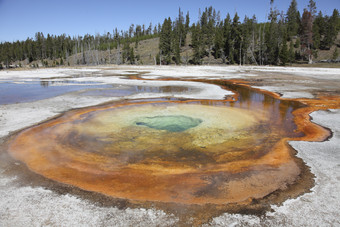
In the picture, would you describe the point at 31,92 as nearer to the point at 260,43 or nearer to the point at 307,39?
the point at 260,43

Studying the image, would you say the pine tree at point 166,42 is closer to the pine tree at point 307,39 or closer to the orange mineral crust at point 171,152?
the pine tree at point 307,39

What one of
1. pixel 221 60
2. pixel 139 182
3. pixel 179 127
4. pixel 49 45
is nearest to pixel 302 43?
pixel 221 60

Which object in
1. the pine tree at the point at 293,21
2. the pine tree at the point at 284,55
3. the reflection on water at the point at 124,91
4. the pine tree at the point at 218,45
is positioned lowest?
the reflection on water at the point at 124,91

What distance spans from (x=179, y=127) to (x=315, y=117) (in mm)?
5390

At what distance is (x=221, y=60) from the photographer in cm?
5969

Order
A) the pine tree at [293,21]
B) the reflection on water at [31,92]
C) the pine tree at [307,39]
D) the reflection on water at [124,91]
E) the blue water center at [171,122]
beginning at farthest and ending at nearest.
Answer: the pine tree at [293,21] → the pine tree at [307,39] → the reflection on water at [124,91] → the reflection on water at [31,92] → the blue water center at [171,122]

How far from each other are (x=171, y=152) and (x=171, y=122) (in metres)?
2.67

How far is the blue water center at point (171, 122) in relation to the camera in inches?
308

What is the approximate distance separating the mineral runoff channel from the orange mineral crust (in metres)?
0.02

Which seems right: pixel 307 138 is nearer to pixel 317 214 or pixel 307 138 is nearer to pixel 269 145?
pixel 269 145

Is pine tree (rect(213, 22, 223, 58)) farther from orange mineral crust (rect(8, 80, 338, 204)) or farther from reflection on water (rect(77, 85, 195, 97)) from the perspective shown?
orange mineral crust (rect(8, 80, 338, 204))

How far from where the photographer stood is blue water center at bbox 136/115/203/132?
7832mm

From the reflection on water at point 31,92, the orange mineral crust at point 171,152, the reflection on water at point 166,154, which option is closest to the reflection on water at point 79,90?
the reflection on water at point 31,92

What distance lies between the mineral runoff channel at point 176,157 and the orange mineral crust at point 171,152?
0.02 m
